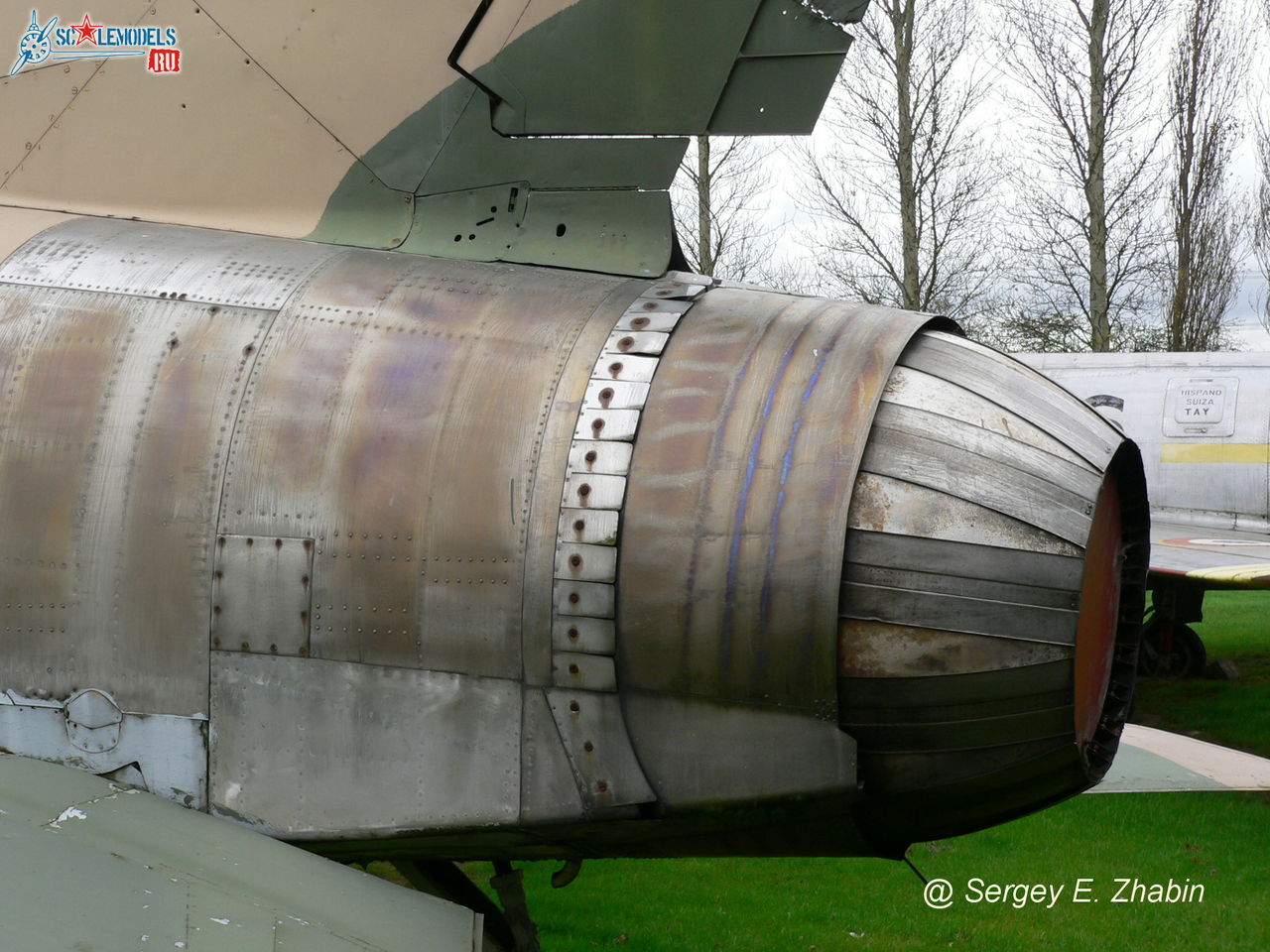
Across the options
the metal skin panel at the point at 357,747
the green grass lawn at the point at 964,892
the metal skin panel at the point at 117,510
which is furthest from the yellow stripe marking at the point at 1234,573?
the metal skin panel at the point at 117,510

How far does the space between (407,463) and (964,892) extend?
199 inches

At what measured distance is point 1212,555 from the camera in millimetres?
10039

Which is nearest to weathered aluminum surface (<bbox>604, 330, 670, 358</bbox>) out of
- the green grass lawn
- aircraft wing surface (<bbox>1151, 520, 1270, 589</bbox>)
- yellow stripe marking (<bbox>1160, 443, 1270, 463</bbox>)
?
the green grass lawn

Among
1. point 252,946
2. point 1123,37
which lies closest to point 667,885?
point 252,946

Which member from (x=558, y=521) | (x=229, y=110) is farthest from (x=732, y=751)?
(x=229, y=110)

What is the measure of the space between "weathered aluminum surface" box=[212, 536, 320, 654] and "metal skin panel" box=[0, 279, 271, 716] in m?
0.04

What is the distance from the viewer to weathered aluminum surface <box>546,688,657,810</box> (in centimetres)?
265

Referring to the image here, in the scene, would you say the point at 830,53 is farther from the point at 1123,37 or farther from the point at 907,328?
the point at 1123,37

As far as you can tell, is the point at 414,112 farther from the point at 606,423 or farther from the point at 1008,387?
the point at 1008,387

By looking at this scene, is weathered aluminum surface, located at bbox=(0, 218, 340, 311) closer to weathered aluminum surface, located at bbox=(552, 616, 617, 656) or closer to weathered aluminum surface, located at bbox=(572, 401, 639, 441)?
weathered aluminum surface, located at bbox=(572, 401, 639, 441)

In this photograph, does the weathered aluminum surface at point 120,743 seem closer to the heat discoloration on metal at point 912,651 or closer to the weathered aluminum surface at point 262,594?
the weathered aluminum surface at point 262,594

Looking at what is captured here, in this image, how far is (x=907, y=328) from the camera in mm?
2918

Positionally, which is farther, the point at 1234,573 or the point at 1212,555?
the point at 1212,555

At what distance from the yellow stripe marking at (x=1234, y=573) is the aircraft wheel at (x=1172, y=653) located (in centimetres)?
262
